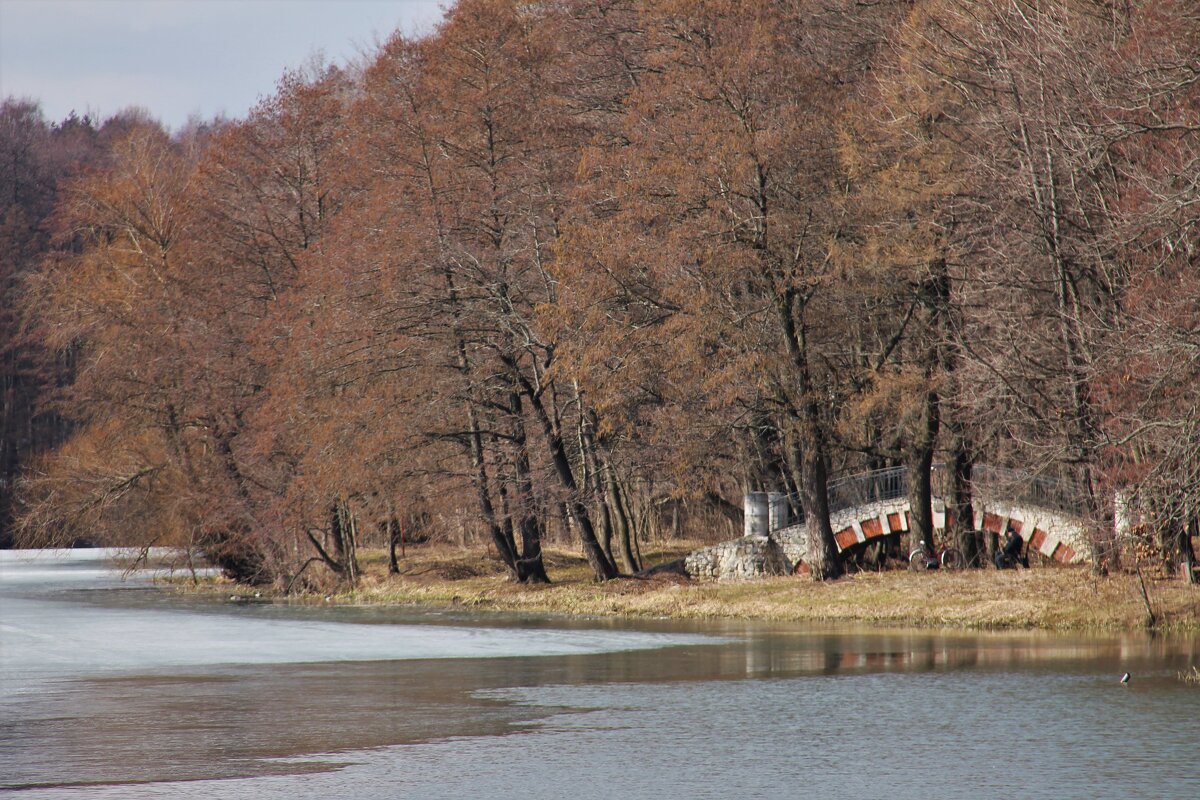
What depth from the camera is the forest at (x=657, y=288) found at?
2752cm

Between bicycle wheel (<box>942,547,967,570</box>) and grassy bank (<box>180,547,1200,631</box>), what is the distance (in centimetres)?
120

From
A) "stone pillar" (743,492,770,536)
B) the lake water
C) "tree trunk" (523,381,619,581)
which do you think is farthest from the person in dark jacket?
"tree trunk" (523,381,619,581)

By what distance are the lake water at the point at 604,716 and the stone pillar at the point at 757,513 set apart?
9.93 meters

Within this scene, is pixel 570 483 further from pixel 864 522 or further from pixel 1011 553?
pixel 1011 553

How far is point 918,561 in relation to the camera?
35.0 m

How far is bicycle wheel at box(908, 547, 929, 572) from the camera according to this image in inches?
1364

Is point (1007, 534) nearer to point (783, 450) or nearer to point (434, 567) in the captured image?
point (783, 450)

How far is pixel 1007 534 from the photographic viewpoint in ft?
115

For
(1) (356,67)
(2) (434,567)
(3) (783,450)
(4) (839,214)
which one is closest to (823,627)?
(4) (839,214)

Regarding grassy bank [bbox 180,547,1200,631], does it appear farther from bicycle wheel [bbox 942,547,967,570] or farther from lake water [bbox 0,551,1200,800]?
lake water [bbox 0,551,1200,800]

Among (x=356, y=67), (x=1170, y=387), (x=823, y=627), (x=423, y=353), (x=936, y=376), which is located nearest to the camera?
(x=1170, y=387)

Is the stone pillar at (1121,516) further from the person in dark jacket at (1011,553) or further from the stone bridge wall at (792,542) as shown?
the stone bridge wall at (792,542)

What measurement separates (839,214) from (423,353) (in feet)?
43.2

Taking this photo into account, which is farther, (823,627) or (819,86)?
(819,86)
